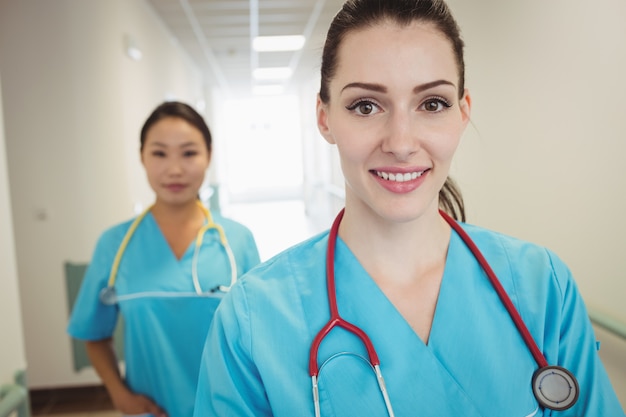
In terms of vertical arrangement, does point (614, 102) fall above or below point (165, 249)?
above

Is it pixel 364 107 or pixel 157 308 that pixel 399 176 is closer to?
→ pixel 364 107

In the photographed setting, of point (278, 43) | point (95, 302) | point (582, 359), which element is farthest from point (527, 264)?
point (278, 43)

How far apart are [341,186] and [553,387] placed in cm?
81

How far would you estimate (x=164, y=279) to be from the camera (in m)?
1.34

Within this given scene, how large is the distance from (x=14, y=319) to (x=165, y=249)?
1.30 feet

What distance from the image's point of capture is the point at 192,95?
239 inches

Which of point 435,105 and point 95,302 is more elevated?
point 435,105

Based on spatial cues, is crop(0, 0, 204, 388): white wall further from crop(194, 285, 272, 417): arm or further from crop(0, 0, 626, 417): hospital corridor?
crop(194, 285, 272, 417): arm

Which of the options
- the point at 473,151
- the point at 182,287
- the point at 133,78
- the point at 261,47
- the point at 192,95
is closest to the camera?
the point at 473,151

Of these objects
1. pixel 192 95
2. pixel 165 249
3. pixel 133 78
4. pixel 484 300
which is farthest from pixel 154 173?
pixel 192 95

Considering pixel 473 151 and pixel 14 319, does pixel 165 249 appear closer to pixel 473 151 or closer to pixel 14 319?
pixel 14 319

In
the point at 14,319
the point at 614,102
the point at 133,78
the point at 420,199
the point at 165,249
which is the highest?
the point at 133,78

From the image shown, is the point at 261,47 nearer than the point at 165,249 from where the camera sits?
No

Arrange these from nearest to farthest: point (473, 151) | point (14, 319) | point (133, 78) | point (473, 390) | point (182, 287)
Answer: point (473, 390) → point (473, 151) → point (14, 319) → point (182, 287) → point (133, 78)
